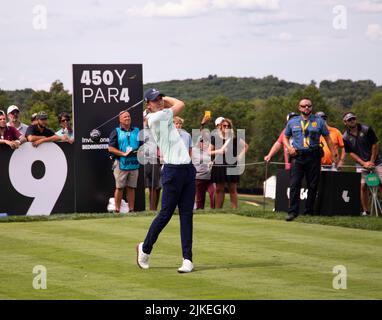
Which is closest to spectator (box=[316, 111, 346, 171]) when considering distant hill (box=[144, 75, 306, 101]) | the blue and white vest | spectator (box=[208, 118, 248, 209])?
spectator (box=[208, 118, 248, 209])

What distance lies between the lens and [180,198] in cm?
1256

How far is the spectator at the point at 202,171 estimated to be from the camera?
850 inches

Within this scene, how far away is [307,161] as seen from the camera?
1897cm

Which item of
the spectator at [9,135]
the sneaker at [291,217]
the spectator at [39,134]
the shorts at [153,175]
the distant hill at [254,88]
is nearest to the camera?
the sneaker at [291,217]

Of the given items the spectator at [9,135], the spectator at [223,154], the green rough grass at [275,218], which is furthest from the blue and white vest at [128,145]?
the spectator at [9,135]

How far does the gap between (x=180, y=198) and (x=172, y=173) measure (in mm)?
389

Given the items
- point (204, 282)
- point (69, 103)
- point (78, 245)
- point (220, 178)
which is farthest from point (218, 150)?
point (69, 103)

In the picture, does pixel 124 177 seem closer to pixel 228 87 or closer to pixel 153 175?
pixel 153 175

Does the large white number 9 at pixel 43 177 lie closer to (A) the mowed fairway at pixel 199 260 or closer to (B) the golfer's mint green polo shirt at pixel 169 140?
(A) the mowed fairway at pixel 199 260

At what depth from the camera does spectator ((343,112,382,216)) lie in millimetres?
20609

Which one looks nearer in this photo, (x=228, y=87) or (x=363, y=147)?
(x=363, y=147)

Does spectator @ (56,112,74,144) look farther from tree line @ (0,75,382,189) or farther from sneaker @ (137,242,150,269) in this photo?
A: tree line @ (0,75,382,189)

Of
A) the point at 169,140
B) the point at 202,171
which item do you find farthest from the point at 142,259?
the point at 202,171

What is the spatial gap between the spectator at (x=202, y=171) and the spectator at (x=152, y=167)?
0.86m
